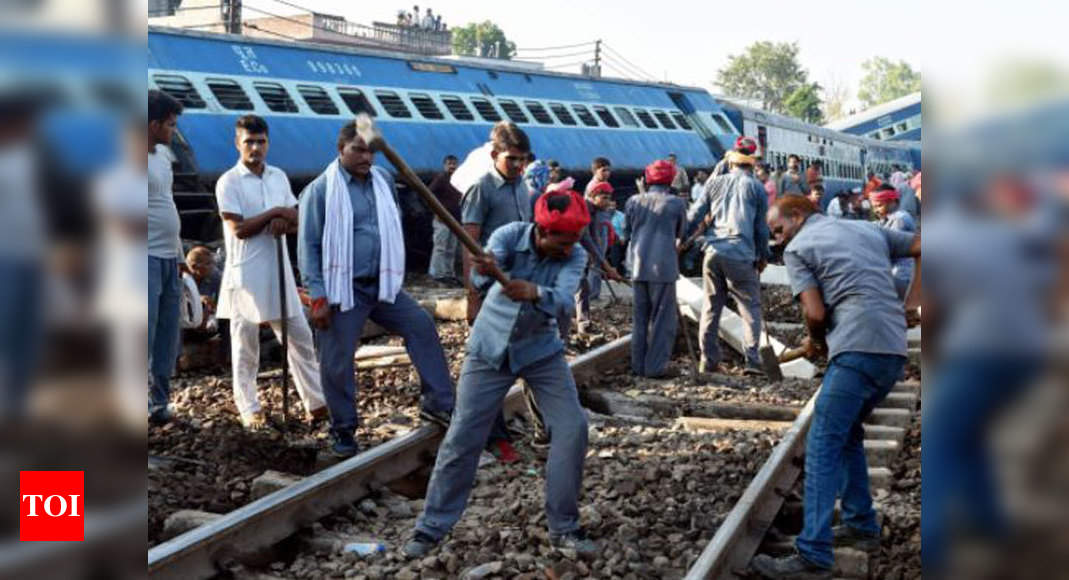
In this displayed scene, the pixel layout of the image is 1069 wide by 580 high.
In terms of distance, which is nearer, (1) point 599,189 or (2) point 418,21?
(1) point 599,189

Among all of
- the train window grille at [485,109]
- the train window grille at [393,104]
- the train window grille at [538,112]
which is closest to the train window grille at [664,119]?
the train window grille at [538,112]

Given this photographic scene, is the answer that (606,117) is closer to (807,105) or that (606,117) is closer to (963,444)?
(963,444)

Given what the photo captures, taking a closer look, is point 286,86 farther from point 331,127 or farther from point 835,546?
point 835,546

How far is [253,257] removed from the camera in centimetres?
645

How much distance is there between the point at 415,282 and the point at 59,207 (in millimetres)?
14669

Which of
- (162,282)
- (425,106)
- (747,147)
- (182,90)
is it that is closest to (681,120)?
(425,106)

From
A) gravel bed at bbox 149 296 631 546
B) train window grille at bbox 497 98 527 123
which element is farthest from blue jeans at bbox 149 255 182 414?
train window grille at bbox 497 98 527 123

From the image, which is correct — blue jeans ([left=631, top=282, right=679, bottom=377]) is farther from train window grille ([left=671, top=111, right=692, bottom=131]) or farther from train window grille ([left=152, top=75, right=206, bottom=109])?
train window grille ([left=671, top=111, right=692, bottom=131])

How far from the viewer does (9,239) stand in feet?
2.63

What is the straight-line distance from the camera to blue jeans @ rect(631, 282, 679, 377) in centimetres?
919

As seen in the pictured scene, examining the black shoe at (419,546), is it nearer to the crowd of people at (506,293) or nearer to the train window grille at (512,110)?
the crowd of people at (506,293)

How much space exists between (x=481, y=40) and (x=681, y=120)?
47.9 meters

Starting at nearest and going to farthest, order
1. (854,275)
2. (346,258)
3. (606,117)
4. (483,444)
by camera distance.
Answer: (854,275)
(483,444)
(346,258)
(606,117)

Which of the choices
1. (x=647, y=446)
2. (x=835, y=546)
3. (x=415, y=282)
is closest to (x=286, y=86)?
(x=415, y=282)
